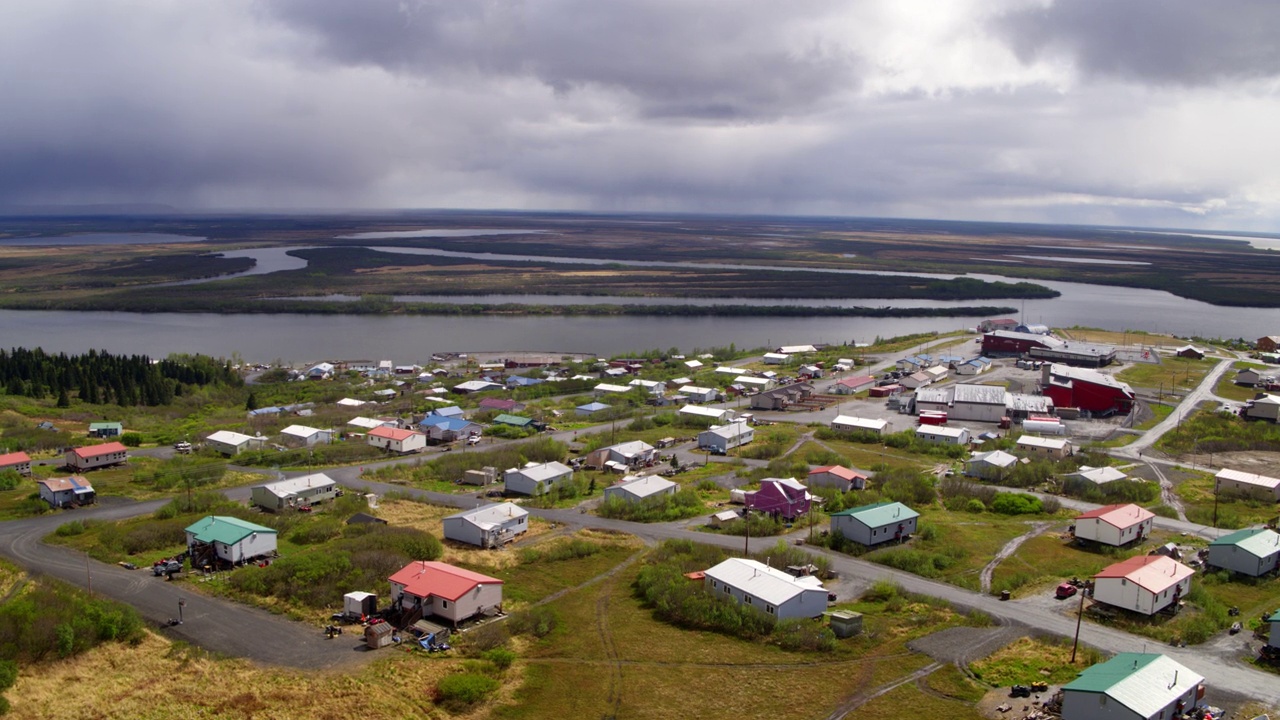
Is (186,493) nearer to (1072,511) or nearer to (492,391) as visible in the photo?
(492,391)

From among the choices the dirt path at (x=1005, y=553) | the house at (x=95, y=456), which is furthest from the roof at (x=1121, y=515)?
the house at (x=95, y=456)

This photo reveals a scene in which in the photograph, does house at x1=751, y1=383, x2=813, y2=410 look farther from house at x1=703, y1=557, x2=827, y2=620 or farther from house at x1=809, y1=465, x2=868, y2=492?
house at x1=703, y1=557, x2=827, y2=620

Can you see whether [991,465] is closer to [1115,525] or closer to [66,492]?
[1115,525]

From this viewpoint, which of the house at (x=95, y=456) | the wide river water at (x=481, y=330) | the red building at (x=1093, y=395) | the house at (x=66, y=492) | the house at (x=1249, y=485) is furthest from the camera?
the wide river water at (x=481, y=330)

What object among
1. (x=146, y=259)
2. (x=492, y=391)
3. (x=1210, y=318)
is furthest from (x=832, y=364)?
(x=146, y=259)

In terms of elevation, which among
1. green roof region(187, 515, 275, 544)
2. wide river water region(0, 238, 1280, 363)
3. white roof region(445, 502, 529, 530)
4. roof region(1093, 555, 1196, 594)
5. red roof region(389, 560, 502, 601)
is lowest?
wide river water region(0, 238, 1280, 363)

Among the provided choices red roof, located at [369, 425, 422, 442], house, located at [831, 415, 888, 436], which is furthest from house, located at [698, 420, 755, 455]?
red roof, located at [369, 425, 422, 442]

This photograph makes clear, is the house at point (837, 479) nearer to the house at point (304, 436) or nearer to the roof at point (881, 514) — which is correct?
the roof at point (881, 514)
